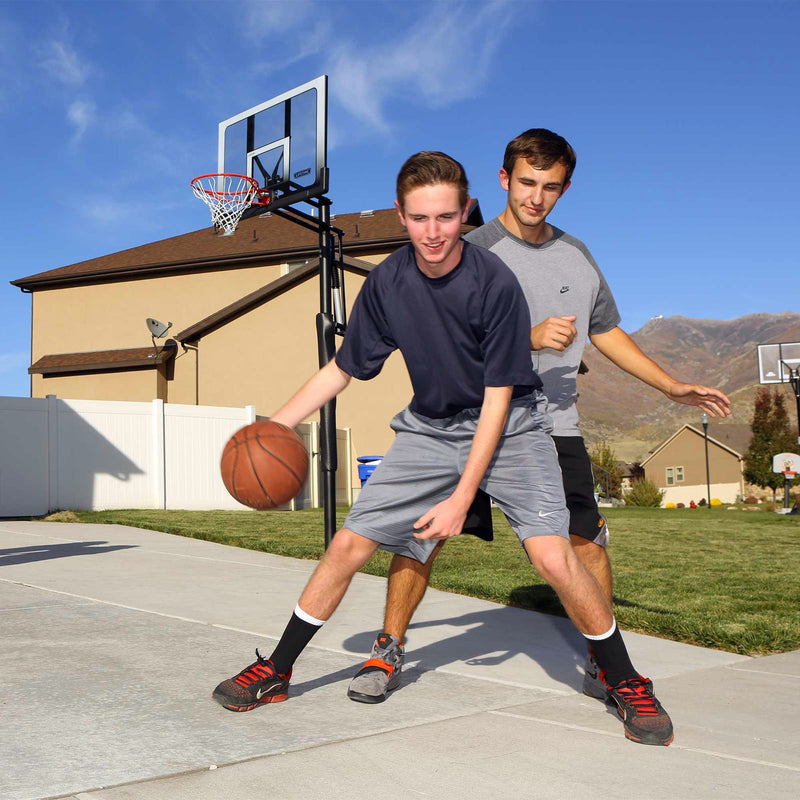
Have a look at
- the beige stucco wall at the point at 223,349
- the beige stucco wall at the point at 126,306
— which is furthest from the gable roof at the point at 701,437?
the beige stucco wall at the point at 126,306

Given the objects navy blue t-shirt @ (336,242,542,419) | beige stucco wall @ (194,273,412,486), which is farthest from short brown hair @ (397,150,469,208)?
beige stucco wall @ (194,273,412,486)

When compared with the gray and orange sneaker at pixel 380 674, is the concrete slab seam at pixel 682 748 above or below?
below

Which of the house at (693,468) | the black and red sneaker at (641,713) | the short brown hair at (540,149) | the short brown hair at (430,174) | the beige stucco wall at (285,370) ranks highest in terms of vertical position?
the beige stucco wall at (285,370)

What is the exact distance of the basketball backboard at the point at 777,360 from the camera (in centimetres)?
4022

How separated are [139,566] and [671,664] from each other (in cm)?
515

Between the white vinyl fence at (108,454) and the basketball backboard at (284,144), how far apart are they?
6356 mm

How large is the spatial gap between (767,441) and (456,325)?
62142 mm

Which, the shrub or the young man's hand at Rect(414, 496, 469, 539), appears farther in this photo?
the shrub

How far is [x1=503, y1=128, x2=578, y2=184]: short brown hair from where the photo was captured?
12.9 feet

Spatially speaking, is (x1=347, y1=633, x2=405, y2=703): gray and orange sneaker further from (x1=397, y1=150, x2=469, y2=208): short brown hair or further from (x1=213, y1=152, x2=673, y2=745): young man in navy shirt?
(x1=397, y1=150, x2=469, y2=208): short brown hair

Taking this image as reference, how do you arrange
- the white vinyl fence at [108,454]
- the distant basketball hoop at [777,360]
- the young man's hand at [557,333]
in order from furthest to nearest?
the distant basketball hoop at [777,360] → the white vinyl fence at [108,454] → the young man's hand at [557,333]

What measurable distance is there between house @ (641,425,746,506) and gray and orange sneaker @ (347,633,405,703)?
77390mm

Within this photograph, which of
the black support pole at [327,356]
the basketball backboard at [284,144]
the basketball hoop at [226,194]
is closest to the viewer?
the black support pole at [327,356]

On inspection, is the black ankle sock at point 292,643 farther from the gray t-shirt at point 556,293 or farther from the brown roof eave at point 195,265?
the brown roof eave at point 195,265
